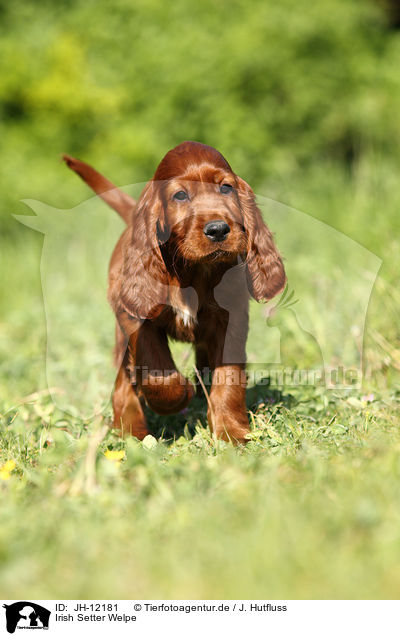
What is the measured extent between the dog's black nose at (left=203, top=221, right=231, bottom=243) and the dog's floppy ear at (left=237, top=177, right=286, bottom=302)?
24 centimetres

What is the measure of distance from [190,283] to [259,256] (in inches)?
11.2

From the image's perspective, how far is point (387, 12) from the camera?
8.93 metres

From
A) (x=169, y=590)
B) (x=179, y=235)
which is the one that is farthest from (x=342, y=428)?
(x=169, y=590)

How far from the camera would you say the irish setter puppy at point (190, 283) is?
2303mm

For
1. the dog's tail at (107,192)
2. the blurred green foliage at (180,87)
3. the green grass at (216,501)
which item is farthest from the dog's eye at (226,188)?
the blurred green foliage at (180,87)

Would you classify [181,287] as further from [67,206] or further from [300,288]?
[67,206]

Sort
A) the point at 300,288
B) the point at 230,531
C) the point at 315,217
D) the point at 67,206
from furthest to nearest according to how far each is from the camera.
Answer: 1. the point at 67,206
2. the point at 315,217
3. the point at 300,288
4. the point at 230,531

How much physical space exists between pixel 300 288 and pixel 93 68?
4.40 m

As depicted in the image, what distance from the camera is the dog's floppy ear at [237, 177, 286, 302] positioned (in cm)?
243

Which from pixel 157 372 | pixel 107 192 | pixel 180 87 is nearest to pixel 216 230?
pixel 157 372

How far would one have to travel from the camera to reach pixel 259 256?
2.46 metres

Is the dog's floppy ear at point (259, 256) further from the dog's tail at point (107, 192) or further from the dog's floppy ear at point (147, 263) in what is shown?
the dog's tail at point (107, 192)
